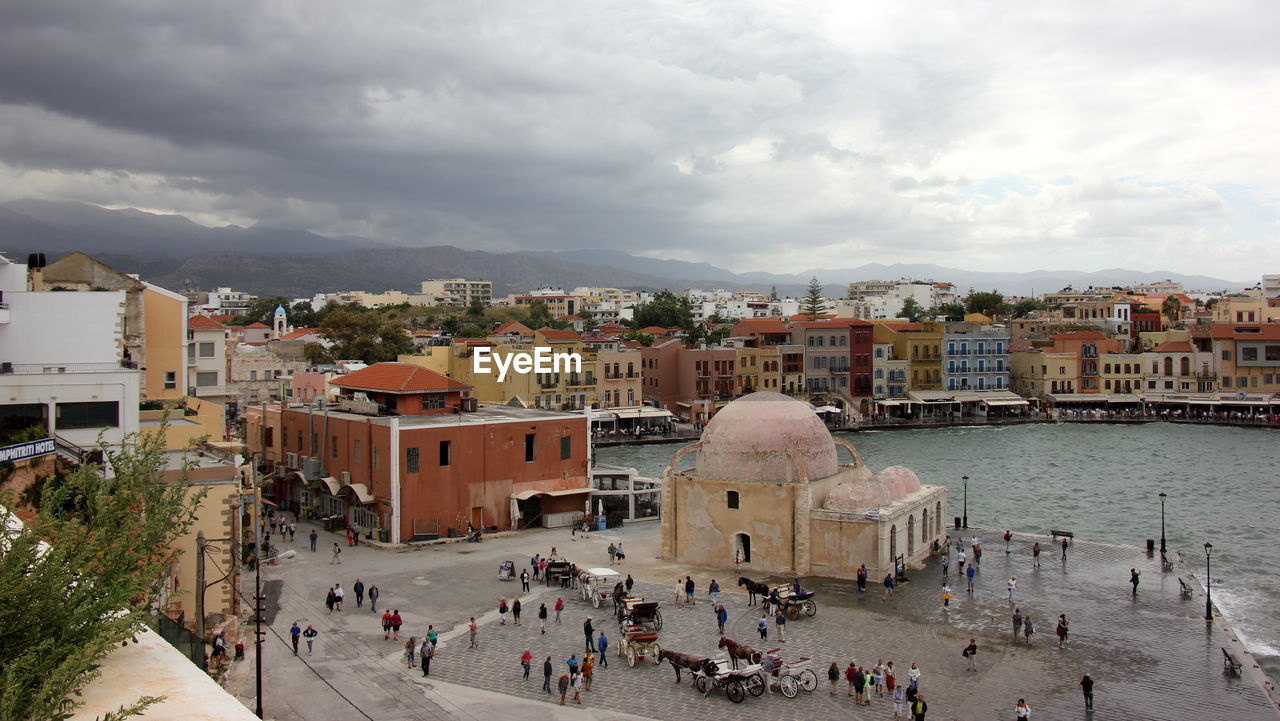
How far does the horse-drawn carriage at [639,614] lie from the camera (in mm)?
24827

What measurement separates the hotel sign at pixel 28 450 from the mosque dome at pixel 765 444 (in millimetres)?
19836

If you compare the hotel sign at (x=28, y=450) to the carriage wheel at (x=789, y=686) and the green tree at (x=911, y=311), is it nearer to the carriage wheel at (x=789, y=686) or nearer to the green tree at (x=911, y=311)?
the carriage wheel at (x=789, y=686)

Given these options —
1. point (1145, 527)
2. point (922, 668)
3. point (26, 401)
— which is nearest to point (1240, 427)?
point (1145, 527)

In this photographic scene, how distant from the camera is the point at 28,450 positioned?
21141 millimetres

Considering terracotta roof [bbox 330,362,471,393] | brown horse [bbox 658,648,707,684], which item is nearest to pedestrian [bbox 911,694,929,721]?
brown horse [bbox 658,648,707,684]

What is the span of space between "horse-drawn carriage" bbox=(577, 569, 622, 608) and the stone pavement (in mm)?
436

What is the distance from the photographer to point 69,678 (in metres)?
6.82

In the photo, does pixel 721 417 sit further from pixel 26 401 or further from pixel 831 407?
pixel 831 407

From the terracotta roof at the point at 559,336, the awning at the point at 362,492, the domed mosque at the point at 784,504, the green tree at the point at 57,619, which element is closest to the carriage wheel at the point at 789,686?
the domed mosque at the point at 784,504

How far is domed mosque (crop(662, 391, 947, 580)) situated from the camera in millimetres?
31125

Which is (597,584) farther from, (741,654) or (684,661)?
(741,654)

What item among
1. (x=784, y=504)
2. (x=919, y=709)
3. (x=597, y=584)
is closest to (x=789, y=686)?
(x=919, y=709)

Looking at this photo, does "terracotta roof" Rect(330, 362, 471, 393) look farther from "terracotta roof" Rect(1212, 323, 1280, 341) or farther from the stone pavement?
"terracotta roof" Rect(1212, 323, 1280, 341)

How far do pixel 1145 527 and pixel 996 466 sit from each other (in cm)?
2102
